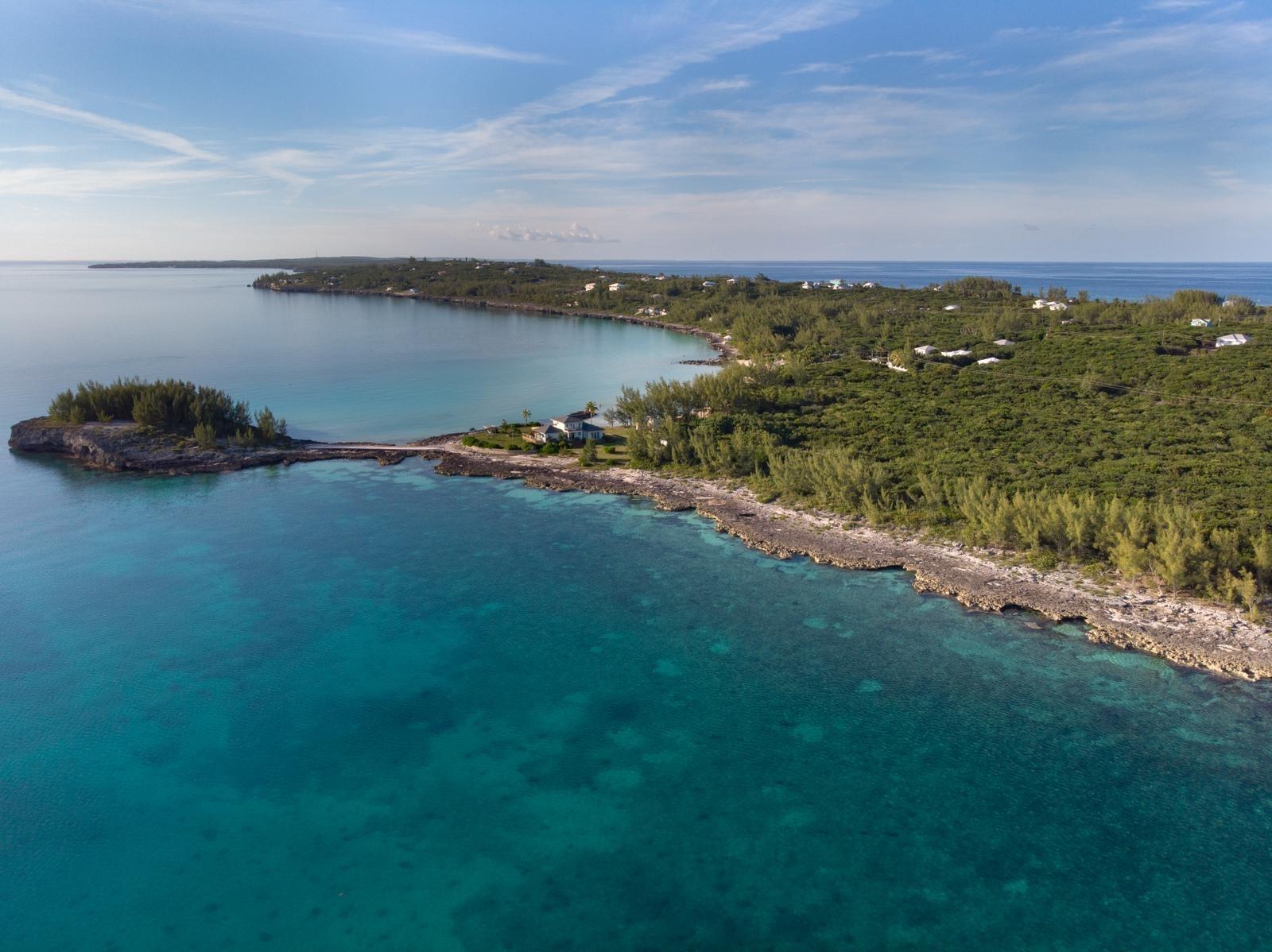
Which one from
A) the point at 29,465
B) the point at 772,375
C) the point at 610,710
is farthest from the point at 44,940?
the point at 772,375

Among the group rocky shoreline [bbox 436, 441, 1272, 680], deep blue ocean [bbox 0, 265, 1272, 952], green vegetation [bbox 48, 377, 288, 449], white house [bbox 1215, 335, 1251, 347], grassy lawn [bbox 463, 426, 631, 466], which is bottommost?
deep blue ocean [bbox 0, 265, 1272, 952]

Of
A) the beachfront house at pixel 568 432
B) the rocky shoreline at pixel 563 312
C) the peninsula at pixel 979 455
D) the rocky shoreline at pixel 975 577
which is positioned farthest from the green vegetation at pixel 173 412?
the rocky shoreline at pixel 563 312

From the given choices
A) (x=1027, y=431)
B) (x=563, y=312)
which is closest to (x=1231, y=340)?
(x=1027, y=431)

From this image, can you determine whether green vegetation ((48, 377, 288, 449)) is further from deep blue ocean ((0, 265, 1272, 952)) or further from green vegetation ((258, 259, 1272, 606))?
green vegetation ((258, 259, 1272, 606))

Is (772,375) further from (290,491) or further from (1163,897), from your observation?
(1163,897)

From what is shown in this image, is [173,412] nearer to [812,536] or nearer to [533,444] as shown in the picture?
[533,444]

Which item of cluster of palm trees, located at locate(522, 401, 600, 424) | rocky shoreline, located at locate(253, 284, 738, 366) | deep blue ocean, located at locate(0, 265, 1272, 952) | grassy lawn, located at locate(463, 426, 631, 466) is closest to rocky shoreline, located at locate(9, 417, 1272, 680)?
grassy lawn, located at locate(463, 426, 631, 466)

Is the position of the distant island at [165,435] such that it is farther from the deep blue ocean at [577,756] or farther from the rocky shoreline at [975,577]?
the rocky shoreline at [975,577]
